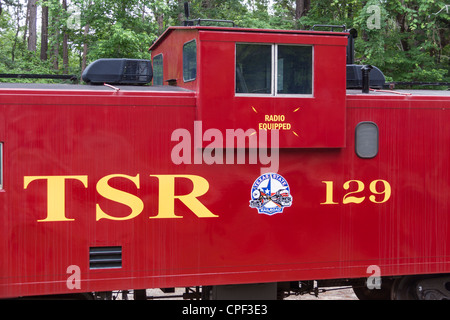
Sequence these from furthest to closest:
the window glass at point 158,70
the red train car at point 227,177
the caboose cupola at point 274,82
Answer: the window glass at point 158,70 < the caboose cupola at point 274,82 < the red train car at point 227,177

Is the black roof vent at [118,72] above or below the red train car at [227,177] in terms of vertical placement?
above

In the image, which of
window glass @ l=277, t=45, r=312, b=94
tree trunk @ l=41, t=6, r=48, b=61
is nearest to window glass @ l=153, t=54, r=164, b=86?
window glass @ l=277, t=45, r=312, b=94

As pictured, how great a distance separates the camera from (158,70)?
7770 millimetres

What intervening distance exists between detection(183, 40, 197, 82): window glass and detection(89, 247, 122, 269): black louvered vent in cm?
193

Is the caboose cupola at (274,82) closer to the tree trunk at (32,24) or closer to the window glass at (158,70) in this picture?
the window glass at (158,70)

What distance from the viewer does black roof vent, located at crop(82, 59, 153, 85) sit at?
614 cm

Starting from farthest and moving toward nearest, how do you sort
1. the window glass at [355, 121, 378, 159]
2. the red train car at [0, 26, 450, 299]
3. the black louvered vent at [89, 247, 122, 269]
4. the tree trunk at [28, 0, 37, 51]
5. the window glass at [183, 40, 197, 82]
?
the tree trunk at [28, 0, 37, 51], the window glass at [355, 121, 378, 159], the window glass at [183, 40, 197, 82], the black louvered vent at [89, 247, 122, 269], the red train car at [0, 26, 450, 299]

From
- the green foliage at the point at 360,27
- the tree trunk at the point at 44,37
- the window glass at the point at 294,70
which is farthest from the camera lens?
the tree trunk at the point at 44,37

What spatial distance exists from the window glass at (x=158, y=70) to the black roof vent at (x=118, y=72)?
1.05 m

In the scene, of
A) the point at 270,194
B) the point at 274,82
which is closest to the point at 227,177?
the point at 270,194

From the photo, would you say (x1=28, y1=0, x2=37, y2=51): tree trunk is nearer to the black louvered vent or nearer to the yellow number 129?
the black louvered vent

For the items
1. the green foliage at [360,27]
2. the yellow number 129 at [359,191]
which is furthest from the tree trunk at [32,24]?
the yellow number 129 at [359,191]

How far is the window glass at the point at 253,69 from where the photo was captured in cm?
549
